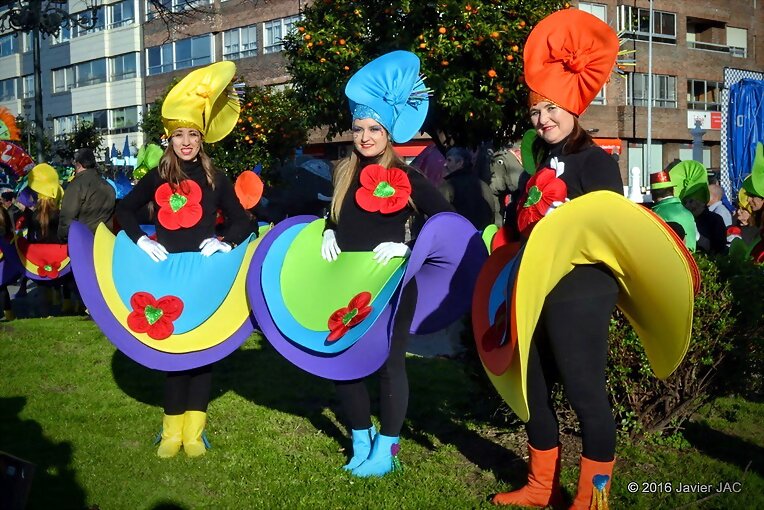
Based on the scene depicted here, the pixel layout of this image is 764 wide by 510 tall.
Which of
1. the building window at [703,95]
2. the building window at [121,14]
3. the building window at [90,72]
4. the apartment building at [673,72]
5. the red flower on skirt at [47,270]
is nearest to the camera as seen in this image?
the red flower on skirt at [47,270]

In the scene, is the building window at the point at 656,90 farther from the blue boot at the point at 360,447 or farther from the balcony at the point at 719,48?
the blue boot at the point at 360,447

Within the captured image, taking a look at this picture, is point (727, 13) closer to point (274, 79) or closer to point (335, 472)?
point (274, 79)

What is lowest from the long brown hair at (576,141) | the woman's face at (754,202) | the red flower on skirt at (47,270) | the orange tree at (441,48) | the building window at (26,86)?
the red flower on skirt at (47,270)

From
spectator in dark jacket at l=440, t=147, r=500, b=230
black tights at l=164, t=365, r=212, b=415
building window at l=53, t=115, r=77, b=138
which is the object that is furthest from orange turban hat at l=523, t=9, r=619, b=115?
building window at l=53, t=115, r=77, b=138

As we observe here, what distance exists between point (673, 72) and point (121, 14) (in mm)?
30012

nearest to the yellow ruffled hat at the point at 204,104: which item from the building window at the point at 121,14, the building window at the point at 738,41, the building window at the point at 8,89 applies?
the building window at the point at 738,41

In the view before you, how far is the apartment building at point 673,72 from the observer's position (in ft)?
111

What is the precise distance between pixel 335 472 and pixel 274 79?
3478 cm

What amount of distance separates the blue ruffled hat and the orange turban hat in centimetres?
83

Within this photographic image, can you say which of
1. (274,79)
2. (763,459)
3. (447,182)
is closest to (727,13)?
(274,79)

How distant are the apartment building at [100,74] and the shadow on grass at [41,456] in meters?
40.2

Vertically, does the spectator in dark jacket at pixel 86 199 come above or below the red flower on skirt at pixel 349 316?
above

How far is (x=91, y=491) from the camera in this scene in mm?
3908

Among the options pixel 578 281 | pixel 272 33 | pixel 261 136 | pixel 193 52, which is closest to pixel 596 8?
pixel 272 33
